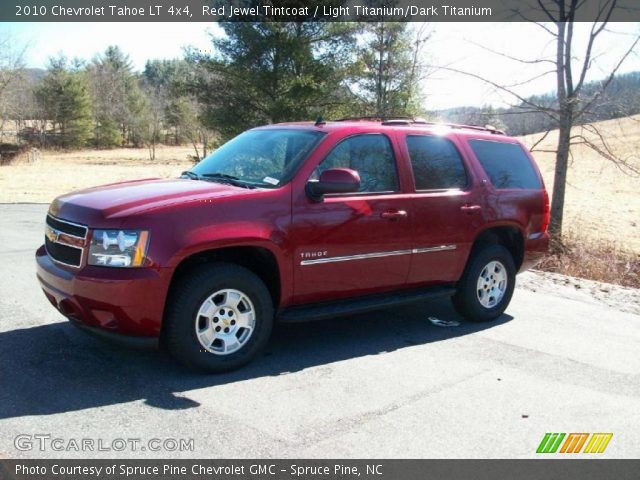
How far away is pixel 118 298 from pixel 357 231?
6.64 feet

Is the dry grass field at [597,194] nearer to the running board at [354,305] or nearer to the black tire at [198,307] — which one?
the running board at [354,305]

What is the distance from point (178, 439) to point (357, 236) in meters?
2.28

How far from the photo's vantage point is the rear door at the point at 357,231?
4758mm

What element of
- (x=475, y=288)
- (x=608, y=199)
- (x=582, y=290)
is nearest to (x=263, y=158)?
(x=475, y=288)

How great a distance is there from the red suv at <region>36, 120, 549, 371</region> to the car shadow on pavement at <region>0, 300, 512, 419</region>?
272 millimetres

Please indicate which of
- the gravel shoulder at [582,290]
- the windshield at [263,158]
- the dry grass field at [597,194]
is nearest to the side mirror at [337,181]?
the windshield at [263,158]

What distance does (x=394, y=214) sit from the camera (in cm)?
523

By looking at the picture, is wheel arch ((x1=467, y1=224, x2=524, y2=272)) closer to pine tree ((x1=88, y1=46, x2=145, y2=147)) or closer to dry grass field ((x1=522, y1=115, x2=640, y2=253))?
dry grass field ((x1=522, y1=115, x2=640, y2=253))

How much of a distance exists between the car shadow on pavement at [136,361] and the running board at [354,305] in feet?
1.23

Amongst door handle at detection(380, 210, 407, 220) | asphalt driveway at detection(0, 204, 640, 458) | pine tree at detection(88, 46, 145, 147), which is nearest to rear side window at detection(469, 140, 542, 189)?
door handle at detection(380, 210, 407, 220)

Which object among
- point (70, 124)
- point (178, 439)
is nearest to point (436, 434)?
point (178, 439)

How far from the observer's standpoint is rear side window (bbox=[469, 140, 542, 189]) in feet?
20.3

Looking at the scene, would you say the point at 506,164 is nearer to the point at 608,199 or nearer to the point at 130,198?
the point at 130,198
